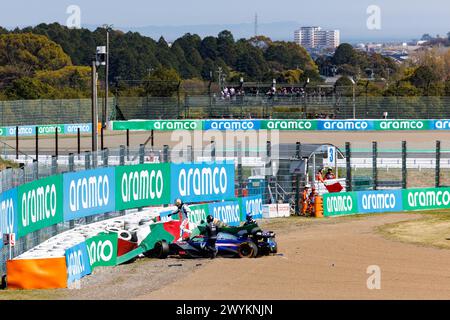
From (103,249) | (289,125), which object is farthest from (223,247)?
(289,125)

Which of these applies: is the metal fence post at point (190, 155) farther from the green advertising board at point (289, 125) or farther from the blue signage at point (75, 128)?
the green advertising board at point (289, 125)

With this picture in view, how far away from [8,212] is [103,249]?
133 inches

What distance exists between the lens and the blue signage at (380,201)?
3591 cm

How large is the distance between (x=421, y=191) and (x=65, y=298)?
20754 mm

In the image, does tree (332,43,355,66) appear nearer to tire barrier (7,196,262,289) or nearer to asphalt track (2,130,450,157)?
asphalt track (2,130,450,157)

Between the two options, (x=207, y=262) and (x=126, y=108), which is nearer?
(x=207, y=262)

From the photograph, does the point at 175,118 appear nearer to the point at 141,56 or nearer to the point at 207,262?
the point at 207,262

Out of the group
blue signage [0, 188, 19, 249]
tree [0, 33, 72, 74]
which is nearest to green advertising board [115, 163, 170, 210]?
blue signage [0, 188, 19, 249]

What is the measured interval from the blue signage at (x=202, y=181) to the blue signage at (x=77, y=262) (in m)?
8.51

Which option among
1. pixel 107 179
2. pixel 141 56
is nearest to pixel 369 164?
pixel 107 179

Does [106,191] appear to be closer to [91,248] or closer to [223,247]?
[223,247]

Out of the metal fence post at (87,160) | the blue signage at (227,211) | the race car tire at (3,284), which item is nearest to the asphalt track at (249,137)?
the blue signage at (227,211)

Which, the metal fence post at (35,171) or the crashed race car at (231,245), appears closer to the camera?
the metal fence post at (35,171)
